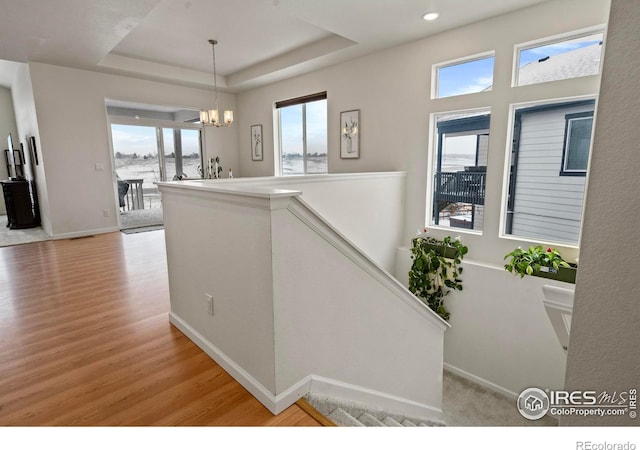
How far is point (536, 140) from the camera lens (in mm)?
3744

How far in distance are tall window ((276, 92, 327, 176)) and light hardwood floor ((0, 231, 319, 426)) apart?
363 centimetres

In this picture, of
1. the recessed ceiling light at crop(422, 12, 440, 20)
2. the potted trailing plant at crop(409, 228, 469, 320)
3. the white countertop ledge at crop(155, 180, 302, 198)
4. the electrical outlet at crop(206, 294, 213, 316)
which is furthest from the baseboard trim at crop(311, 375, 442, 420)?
the recessed ceiling light at crop(422, 12, 440, 20)

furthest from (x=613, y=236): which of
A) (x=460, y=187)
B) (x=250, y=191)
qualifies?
(x=460, y=187)

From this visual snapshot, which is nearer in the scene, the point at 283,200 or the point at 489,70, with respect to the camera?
the point at 283,200

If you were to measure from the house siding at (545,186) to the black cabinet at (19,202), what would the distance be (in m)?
8.27

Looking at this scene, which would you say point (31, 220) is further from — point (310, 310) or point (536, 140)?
point (536, 140)

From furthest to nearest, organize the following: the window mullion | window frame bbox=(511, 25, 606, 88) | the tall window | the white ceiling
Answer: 1. the window mullion
2. the tall window
3. the white ceiling
4. window frame bbox=(511, 25, 606, 88)

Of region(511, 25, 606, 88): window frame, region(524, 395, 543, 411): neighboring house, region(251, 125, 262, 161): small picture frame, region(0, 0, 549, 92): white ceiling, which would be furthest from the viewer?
region(251, 125, 262, 161): small picture frame

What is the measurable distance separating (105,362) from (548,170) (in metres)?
4.57

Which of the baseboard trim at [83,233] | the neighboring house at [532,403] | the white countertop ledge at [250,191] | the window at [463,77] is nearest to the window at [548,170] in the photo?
the window at [463,77]

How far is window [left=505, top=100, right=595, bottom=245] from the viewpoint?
138 inches

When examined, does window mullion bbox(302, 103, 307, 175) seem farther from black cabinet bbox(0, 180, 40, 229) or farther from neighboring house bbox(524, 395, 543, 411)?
black cabinet bbox(0, 180, 40, 229)
